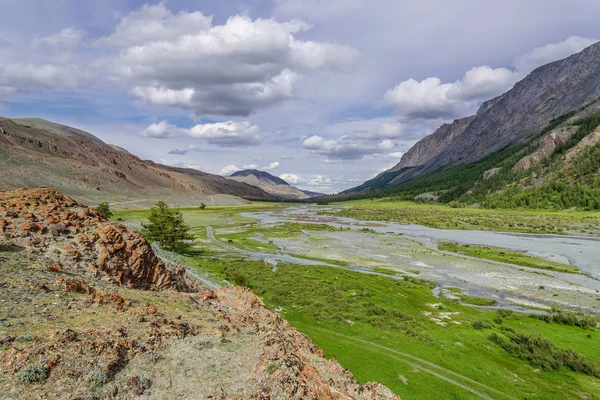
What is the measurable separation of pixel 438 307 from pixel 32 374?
3672 centimetres

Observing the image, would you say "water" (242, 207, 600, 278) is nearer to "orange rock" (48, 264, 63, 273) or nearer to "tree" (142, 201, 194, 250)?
"tree" (142, 201, 194, 250)

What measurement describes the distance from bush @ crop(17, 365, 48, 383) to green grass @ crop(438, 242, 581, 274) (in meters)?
68.4

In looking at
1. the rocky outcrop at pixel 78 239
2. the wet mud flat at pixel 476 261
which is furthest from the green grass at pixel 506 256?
the rocky outcrop at pixel 78 239

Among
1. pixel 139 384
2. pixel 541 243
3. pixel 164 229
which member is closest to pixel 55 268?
pixel 139 384

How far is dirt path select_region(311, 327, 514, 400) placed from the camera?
19609mm

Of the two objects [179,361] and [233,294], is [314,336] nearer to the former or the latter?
[233,294]

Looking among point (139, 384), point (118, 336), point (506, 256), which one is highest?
point (118, 336)

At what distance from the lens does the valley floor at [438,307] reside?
70.1 feet

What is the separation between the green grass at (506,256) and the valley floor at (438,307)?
0.67 feet

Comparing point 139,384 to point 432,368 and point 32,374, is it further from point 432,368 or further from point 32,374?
point 432,368

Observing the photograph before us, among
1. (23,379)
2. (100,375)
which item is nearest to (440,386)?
(100,375)

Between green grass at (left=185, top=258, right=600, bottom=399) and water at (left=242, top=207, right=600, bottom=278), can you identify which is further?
water at (left=242, top=207, right=600, bottom=278)

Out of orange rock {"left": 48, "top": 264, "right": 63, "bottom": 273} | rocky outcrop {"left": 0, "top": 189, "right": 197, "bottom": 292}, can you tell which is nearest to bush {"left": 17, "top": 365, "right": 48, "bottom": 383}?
orange rock {"left": 48, "top": 264, "right": 63, "bottom": 273}

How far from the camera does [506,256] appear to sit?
212 feet
